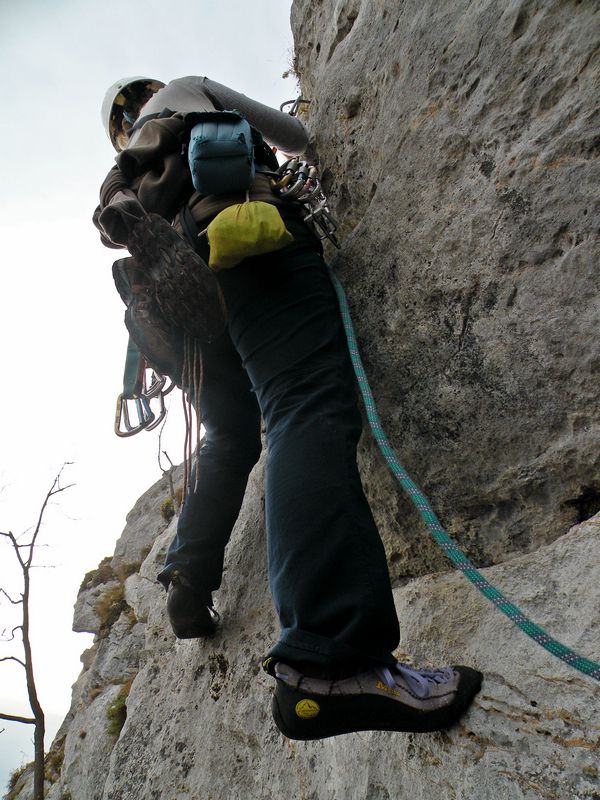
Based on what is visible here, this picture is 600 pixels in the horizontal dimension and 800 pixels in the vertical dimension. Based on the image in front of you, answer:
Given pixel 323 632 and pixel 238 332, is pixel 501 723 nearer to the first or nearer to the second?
pixel 323 632

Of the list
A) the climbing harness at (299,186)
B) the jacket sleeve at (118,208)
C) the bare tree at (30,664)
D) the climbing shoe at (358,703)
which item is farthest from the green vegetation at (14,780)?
the climbing harness at (299,186)

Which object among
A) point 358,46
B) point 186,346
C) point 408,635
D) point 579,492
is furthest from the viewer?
point 358,46

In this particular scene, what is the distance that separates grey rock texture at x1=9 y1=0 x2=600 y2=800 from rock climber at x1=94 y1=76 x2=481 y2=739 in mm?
261

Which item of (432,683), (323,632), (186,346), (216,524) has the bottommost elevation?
(432,683)

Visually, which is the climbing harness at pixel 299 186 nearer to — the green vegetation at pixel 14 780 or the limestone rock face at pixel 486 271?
the limestone rock face at pixel 486 271

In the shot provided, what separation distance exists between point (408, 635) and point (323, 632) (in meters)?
0.80

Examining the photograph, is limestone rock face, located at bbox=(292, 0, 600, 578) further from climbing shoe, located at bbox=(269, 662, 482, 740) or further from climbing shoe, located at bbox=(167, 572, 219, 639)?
climbing shoe, located at bbox=(167, 572, 219, 639)

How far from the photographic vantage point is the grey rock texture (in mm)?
1693

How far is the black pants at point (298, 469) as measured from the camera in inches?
59.9

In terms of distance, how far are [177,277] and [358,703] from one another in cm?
166

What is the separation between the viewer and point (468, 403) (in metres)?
2.30

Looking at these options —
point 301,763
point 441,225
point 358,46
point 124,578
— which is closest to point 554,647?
point 301,763

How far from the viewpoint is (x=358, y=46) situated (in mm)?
3416

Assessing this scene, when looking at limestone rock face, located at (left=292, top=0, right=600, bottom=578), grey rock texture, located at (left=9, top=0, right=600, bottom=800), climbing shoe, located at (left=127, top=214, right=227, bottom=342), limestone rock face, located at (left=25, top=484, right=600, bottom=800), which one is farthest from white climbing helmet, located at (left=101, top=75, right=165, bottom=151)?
limestone rock face, located at (left=25, top=484, right=600, bottom=800)
